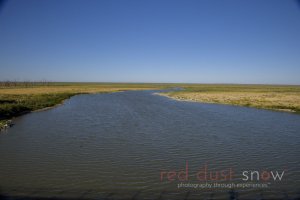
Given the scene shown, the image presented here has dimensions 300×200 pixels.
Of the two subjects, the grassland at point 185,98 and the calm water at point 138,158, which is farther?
the grassland at point 185,98

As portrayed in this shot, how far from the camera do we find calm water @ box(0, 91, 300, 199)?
9539 millimetres

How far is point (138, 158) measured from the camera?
13.5 metres

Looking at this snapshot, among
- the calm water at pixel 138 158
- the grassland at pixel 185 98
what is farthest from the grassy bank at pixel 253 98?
the calm water at pixel 138 158

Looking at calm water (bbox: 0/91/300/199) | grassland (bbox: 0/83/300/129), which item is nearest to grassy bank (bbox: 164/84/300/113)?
grassland (bbox: 0/83/300/129)

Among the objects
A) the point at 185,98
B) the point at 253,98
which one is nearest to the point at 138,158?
the point at 185,98

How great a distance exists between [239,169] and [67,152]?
8622 mm

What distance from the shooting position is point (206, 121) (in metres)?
25.8

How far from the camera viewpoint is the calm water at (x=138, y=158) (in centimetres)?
954

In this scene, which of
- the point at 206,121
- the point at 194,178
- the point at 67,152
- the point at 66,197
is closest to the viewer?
the point at 66,197

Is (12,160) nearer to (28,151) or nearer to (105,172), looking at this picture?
(28,151)

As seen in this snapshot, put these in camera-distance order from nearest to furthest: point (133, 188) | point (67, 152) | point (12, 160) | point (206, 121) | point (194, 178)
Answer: point (133, 188), point (194, 178), point (12, 160), point (67, 152), point (206, 121)

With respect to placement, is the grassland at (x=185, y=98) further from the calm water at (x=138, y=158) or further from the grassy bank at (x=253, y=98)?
the calm water at (x=138, y=158)

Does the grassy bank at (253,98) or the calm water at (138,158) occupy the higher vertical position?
the grassy bank at (253,98)

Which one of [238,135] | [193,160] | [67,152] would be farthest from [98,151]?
[238,135]
